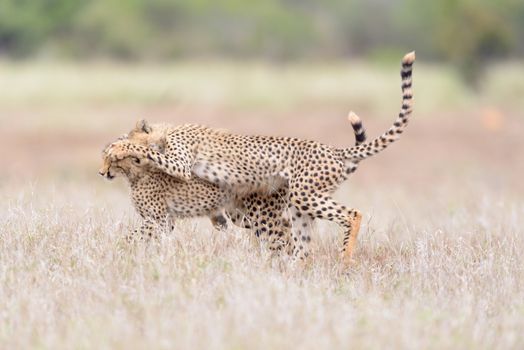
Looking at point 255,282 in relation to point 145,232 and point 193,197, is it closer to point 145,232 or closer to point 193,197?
point 145,232

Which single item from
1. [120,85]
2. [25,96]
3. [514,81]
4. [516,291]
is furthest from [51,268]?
[514,81]

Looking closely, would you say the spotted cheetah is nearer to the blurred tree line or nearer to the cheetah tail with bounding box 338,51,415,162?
the cheetah tail with bounding box 338,51,415,162

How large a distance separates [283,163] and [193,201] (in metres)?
0.53

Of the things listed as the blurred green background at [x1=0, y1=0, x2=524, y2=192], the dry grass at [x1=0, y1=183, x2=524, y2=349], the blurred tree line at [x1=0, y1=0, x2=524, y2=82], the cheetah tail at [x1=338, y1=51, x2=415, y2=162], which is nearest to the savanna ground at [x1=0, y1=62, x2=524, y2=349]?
the dry grass at [x1=0, y1=183, x2=524, y2=349]

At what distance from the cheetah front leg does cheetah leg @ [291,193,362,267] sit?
1.95 feet

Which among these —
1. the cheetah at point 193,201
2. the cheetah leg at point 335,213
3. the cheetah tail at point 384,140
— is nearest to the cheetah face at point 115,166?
the cheetah at point 193,201

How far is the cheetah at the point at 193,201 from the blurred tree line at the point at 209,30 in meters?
16.4

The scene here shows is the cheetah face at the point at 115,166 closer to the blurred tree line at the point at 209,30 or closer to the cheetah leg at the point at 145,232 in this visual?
the cheetah leg at the point at 145,232

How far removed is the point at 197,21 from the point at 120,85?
14.9 metres

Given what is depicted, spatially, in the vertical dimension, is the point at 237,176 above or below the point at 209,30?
below

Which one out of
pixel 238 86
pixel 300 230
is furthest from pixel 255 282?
pixel 238 86

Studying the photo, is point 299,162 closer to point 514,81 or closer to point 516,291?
point 516,291

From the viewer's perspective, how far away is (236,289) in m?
4.54

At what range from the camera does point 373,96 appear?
63.6ft
